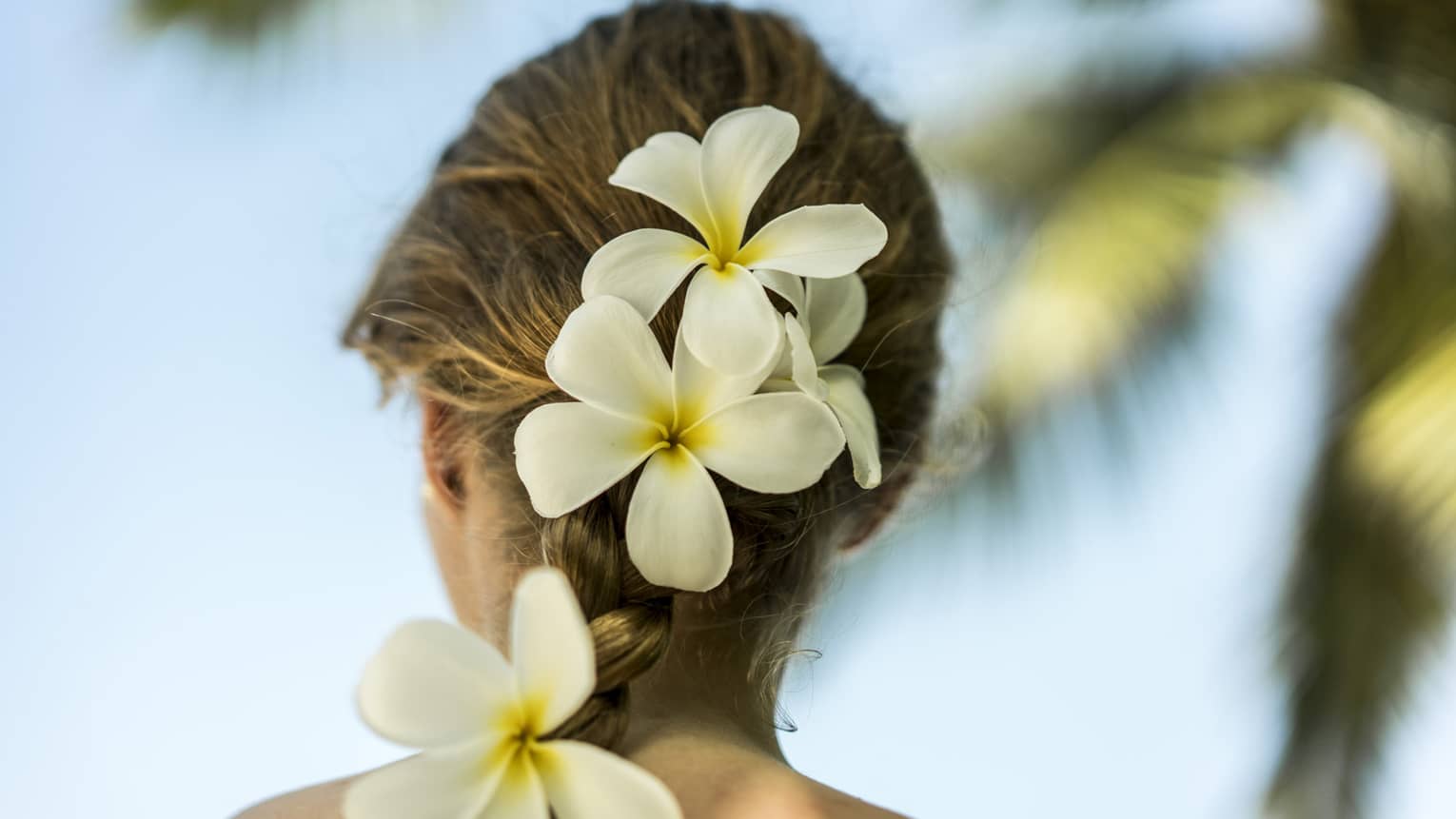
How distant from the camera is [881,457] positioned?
0.79 meters

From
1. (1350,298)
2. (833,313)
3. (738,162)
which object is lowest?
(1350,298)

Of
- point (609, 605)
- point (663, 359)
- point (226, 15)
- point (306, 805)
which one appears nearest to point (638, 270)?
point (663, 359)

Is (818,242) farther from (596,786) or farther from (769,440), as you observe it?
(596,786)

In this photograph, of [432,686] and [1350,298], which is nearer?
[432,686]

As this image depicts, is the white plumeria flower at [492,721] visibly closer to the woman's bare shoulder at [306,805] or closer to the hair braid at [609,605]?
the hair braid at [609,605]

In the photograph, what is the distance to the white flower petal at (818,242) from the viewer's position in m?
0.57

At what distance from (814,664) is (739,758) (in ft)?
0.52

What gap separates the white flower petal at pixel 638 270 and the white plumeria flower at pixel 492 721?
0.15 m

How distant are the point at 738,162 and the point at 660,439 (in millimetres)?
143

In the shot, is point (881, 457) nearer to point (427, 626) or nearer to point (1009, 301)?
point (427, 626)

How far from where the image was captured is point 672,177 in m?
0.59

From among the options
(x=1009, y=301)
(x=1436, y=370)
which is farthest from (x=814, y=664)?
(x=1009, y=301)

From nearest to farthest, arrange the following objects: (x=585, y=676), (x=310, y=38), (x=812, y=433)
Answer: (x=585, y=676) → (x=812, y=433) → (x=310, y=38)

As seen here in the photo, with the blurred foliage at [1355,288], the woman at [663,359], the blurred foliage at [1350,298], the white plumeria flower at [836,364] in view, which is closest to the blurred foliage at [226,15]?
the blurred foliage at [1355,288]
